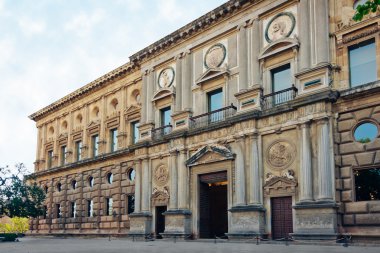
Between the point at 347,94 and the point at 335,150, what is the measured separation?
2.65 meters

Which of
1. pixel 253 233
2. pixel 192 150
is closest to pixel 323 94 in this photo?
pixel 253 233

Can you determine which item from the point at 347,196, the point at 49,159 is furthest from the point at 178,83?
the point at 49,159

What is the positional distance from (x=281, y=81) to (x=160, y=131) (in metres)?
9.87

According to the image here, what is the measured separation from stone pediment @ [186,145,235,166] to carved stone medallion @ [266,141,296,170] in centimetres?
244

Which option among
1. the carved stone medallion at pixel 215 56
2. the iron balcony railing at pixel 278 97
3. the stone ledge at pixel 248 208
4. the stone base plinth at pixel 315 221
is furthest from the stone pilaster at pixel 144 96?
the stone base plinth at pixel 315 221

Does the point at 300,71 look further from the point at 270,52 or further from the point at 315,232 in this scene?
the point at 315,232

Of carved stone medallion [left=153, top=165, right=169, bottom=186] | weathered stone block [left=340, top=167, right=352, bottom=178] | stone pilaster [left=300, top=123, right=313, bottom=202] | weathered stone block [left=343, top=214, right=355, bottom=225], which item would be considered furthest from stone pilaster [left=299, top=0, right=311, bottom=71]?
carved stone medallion [left=153, top=165, right=169, bottom=186]

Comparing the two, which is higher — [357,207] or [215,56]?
[215,56]

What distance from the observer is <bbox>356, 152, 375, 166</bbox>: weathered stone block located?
20430mm

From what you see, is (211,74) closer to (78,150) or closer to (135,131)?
(135,131)

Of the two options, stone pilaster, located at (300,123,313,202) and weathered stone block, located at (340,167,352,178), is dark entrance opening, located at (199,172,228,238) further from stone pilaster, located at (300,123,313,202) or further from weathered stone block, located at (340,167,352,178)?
weathered stone block, located at (340,167,352,178)

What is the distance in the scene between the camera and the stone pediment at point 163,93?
103ft

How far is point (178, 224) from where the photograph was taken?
92.2ft

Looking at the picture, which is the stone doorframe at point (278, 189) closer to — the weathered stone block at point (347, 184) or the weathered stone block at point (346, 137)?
the weathered stone block at point (347, 184)
